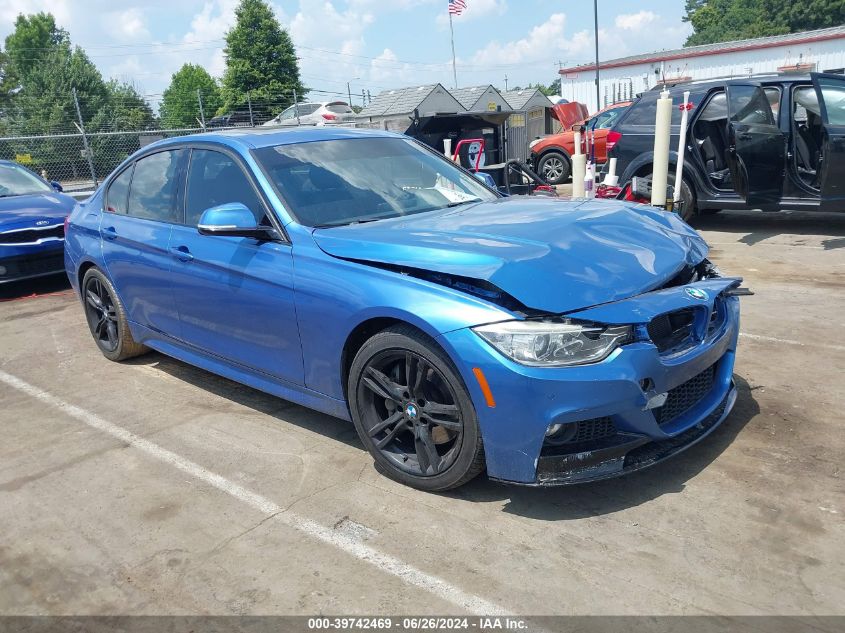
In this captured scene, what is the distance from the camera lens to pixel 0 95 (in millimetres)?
63000

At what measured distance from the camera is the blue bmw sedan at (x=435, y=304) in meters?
2.92

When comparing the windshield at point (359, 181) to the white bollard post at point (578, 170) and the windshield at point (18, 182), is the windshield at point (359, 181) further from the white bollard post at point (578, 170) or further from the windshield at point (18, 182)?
the windshield at point (18, 182)

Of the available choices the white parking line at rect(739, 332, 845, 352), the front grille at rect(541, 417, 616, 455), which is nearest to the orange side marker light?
the front grille at rect(541, 417, 616, 455)

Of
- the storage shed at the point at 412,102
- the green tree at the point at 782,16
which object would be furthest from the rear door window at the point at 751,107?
the green tree at the point at 782,16

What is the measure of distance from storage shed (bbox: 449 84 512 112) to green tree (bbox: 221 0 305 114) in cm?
3327

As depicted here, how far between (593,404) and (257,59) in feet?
190

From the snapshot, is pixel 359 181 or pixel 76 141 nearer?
pixel 359 181

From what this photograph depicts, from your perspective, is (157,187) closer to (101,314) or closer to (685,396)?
(101,314)

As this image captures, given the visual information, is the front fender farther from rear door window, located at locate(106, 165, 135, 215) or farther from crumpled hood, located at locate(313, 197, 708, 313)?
rear door window, located at locate(106, 165, 135, 215)

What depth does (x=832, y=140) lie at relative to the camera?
8078 millimetres

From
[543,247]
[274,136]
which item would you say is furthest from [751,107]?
[543,247]

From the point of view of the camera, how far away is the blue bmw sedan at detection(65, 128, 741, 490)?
2.92m

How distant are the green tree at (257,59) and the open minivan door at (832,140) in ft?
164

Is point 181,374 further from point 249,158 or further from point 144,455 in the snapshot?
point 249,158
